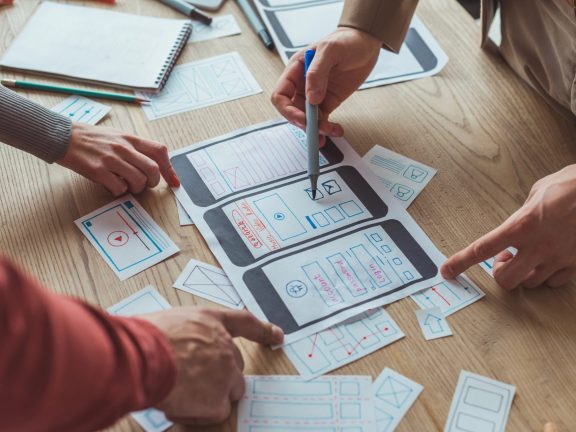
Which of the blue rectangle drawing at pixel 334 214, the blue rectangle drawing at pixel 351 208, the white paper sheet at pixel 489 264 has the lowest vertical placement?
the blue rectangle drawing at pixel 334 214

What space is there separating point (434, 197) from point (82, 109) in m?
0.62

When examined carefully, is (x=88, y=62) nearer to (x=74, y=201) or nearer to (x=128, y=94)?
(x=128, y=94)

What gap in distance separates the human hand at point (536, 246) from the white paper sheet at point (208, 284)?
0.97ft

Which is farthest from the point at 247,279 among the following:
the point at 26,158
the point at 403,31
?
the point at 403,31

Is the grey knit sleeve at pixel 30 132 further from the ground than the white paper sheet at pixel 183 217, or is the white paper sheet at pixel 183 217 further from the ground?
the grey knit sleeve at pixel 30 132

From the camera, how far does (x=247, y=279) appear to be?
90cm

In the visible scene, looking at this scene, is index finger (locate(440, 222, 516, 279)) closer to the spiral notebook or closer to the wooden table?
the wooden table

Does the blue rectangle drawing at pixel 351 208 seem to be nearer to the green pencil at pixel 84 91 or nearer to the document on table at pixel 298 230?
the document on table at pixel 298 230

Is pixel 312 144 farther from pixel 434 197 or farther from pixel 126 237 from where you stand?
pixel 126 237

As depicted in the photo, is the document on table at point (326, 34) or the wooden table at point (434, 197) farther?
the document on table at point (326, 34)

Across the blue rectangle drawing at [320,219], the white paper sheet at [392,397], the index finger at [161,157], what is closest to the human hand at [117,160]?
the index finger at [161,157]

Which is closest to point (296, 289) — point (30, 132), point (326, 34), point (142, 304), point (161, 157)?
point (142, 304)

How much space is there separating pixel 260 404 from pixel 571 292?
46 cm

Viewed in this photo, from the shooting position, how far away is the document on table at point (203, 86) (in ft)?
3.81
